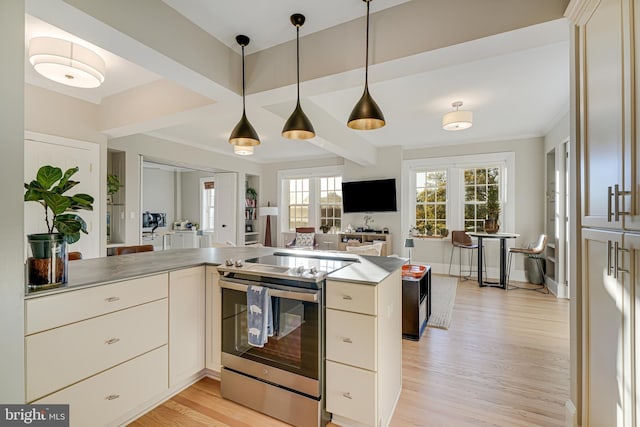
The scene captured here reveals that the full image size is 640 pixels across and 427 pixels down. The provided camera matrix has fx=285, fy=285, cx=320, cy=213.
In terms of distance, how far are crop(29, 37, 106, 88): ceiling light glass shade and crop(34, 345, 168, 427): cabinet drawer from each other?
2.31m

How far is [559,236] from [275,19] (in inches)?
192

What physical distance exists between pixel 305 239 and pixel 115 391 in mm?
5073

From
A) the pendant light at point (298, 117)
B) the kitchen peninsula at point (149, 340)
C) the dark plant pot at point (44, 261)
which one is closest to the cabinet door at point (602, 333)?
the kitchen peninsula at point (149, 340)

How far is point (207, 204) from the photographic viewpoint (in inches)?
338

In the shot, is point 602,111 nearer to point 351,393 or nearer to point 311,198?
point 351,393

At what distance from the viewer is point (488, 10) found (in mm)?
1691

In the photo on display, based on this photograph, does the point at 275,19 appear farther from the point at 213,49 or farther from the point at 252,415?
the point at 252,415

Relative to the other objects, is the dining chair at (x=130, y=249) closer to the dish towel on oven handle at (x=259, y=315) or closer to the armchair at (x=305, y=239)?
the dish towel on oven handle at (x=259, y=315)

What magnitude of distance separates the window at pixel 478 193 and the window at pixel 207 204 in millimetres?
6794

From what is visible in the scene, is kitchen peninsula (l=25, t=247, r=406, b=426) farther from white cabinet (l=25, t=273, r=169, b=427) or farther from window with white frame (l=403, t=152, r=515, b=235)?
window with white frame (l=403, t=152, r=515, b=235)

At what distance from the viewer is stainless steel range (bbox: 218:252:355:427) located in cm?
171

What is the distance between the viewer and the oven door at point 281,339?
1712 millimetres

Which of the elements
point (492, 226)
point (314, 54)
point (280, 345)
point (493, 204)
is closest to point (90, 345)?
point (280, 345)

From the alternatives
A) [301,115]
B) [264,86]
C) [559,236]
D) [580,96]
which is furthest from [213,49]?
[559,236]
